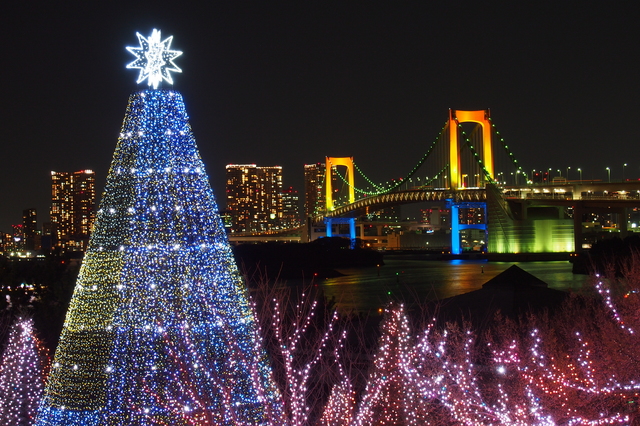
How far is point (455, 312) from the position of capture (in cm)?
1396

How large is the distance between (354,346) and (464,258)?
4766 cm

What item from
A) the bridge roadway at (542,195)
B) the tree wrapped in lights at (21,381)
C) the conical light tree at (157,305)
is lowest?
the tree wrapped in lights at (21,381)

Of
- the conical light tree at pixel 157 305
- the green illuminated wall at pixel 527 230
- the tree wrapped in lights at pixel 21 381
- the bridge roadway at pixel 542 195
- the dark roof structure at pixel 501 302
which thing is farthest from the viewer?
the green illuminated wall at pixel 527 230

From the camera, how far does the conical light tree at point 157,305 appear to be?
5992 mm

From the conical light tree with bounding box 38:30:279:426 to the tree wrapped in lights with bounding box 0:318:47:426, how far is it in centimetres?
176

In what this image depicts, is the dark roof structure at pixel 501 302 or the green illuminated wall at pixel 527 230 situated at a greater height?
the green illuminated wall at pixel 527 230

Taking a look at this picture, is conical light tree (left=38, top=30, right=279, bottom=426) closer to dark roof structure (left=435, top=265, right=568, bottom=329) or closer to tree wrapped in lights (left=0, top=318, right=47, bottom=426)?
tree wrapped in lights (left=0, top=318, right=47, bottom=426)

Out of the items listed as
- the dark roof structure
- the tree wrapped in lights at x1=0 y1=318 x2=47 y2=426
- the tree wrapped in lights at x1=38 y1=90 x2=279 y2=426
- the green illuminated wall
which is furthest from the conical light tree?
the green illuminated wall

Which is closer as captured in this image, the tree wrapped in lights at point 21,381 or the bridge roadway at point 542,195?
the tree wrapped in lights at point 21,381

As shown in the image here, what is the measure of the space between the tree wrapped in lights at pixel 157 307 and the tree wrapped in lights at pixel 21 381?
173 centimetres

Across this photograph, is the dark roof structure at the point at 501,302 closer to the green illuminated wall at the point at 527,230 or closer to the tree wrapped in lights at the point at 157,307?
the tree wrapped in lights at the point at 157,307

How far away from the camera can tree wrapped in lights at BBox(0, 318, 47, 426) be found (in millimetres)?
7785

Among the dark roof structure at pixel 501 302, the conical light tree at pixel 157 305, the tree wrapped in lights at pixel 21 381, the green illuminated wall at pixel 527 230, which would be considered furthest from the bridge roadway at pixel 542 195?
the conical light tree at pixel 157 305

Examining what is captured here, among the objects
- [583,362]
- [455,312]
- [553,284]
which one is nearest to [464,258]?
[553,284]
